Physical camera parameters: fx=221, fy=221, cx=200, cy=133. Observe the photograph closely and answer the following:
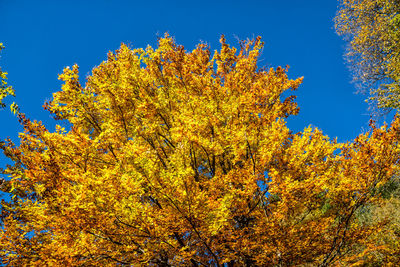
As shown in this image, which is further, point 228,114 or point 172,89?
point 172,89

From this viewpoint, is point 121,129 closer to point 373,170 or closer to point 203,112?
point 203,112

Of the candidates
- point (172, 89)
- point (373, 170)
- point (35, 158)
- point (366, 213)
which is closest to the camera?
point (373, 170)

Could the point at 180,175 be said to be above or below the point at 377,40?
below

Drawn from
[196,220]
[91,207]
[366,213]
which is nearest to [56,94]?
[91,207]

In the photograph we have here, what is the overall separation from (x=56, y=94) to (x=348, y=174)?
10.5 meters

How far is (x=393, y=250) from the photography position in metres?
8.80

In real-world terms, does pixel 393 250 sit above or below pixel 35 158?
below

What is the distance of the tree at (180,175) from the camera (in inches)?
210

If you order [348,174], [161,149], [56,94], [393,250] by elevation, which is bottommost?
[393,250]

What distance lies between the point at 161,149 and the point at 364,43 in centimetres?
1219

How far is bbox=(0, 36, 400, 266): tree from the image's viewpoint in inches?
210

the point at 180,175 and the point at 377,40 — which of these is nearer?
the point at 180,175

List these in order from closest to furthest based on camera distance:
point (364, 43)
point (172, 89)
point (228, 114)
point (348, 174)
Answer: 1. point (348, 174)
2. point (228, 114)
3. point (172, 89)
4. point (364, 43)

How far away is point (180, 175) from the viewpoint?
16.8 ft
